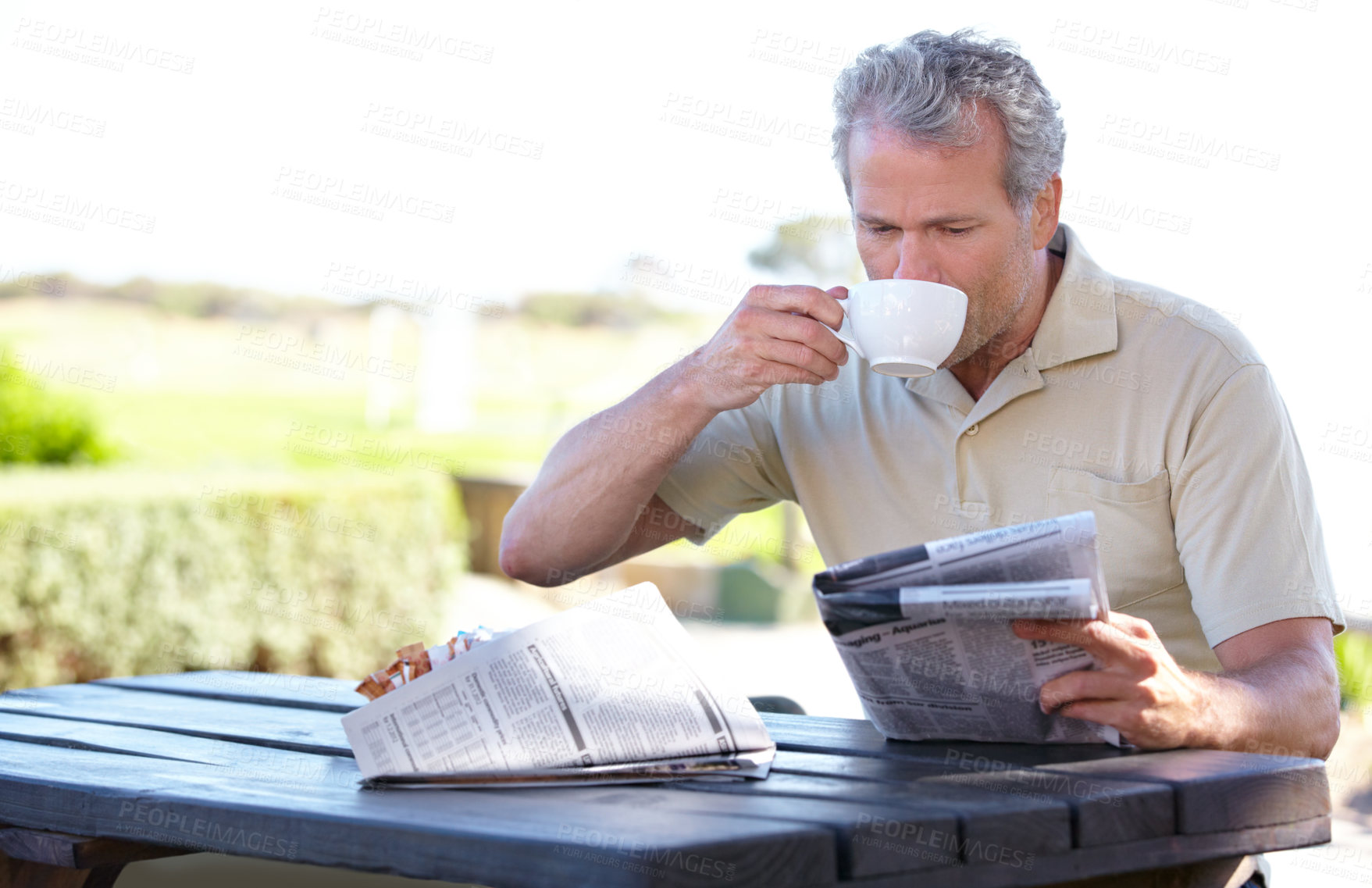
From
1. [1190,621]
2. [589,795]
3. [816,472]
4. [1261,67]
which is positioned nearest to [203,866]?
[816,472]

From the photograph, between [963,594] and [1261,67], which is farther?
[1261,67]

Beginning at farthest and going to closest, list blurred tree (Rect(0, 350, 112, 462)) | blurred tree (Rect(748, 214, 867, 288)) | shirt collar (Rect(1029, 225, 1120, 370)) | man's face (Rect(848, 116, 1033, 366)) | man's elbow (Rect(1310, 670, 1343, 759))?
1. blurred tree (Rect(748, 214, 867, 288))
2. blurred tree (Rect(0, 350, 112, 462))
3. shirt collar (Rect(1029, 225, 1120, 370))
4. man's face (Rect(848, 116, 1033, 366))
5. man's elbow (Rect(1310, 670, 1343, 759))

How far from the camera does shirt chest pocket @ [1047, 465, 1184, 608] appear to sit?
5.77ft

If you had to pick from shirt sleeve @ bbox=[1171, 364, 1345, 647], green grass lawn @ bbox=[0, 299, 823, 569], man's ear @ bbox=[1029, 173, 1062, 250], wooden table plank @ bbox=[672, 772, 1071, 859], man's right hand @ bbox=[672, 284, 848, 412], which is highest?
man's ear @ bbox=[1029, 173, 1062, 250]

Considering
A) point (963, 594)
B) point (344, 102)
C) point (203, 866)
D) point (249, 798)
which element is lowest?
point (203, 866)

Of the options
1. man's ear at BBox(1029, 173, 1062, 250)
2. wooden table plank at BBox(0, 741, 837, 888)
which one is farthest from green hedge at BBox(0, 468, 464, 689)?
man's ear at BBox(1029, 173, 1062, 250)

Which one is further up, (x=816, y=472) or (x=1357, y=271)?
(x=1357, y=271)

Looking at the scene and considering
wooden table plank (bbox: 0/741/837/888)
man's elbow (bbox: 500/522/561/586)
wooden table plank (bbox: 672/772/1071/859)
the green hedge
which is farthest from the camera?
the green hedge

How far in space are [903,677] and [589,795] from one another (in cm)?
39

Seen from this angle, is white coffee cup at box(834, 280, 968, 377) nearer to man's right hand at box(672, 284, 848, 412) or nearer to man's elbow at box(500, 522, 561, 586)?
man's right hand at box(672, 284, 848, 412)

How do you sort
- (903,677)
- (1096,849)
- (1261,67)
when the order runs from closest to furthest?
(1096,849) → (903,677) → (1261,67)

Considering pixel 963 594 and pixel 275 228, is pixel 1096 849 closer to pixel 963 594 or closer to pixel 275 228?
pixel 963 594

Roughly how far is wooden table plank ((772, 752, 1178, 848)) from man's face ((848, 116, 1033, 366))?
759 millimetres

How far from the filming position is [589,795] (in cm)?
110
